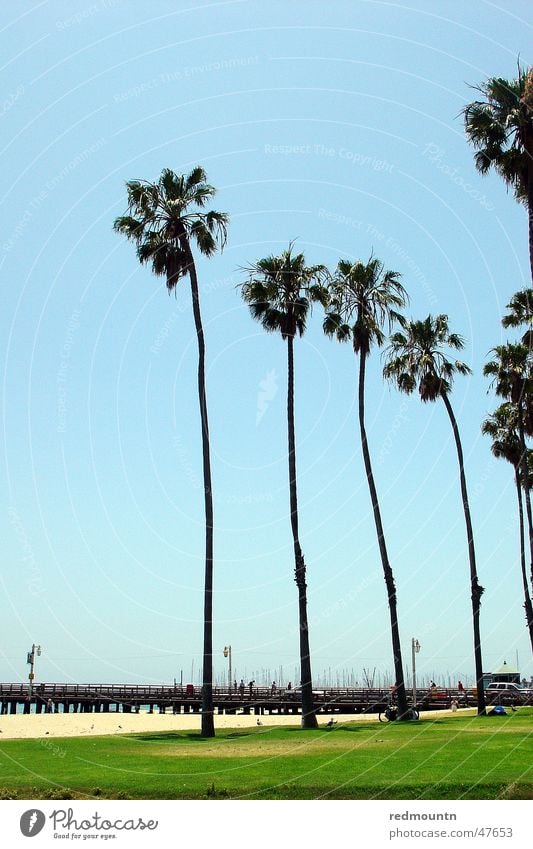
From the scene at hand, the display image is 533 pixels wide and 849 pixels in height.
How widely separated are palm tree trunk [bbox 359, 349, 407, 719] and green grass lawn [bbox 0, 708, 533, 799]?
8.46 meters

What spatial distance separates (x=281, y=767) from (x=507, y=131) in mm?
18036

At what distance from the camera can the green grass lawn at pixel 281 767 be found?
51.9 ft

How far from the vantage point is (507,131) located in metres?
25.9

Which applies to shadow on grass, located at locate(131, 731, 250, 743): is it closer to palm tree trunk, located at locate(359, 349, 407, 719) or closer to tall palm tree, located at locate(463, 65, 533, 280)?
palm tree trunk, located at locate(359, 349, 407, 719)

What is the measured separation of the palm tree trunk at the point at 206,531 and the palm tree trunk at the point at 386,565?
798cm

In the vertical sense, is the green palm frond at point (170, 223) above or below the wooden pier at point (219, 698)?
above

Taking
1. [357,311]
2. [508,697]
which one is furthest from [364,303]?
[508,697]

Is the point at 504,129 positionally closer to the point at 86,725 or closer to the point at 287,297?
the point at 287,297

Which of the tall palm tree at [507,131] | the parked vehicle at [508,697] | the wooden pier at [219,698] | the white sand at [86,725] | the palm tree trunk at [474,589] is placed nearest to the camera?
the tall palm tree at [507,131]

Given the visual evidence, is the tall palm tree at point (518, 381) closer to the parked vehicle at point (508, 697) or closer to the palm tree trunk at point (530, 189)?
the parked vehicle at point (508, 697)

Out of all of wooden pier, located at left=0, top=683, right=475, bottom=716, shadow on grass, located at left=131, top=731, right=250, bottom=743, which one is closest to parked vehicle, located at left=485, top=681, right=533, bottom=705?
wooden pier, located at left=0, top=683, right=475, bottom=716

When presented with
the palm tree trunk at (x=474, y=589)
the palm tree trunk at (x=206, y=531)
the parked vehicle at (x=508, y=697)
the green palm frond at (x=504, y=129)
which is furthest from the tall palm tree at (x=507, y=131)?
the parked vehicle at (x=508, y=697)
